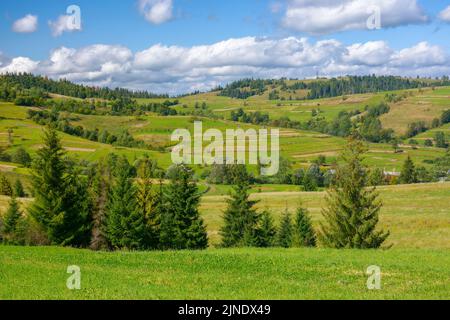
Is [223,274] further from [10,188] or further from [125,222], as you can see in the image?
[10,188]

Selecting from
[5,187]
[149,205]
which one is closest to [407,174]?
[149,205]

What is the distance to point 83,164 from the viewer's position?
15212 centimetres

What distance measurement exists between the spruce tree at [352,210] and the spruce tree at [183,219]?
1771 centimetres

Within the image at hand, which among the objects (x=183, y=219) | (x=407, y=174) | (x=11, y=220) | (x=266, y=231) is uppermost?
(x=183, y=219)

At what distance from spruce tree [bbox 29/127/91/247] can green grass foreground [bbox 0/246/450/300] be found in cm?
1727

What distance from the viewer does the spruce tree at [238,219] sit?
66.8 meters

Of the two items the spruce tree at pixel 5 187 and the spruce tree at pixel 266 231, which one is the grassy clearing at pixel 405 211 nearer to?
the spruce tree at pixel 266 231

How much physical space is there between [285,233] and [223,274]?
5208cm

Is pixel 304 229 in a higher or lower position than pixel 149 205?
lower

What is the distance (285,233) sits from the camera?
73.0 meters

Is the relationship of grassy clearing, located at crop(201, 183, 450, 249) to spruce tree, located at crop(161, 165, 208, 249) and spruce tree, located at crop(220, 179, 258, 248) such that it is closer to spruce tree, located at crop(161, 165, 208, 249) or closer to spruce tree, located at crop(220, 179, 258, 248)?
spruce tree, located at crop(220, 179, 258, 248)
